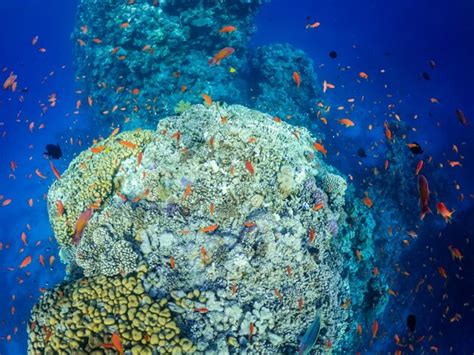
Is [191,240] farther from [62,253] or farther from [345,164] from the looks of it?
[345,164]

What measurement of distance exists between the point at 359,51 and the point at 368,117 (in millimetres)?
37623

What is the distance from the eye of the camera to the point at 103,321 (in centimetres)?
458

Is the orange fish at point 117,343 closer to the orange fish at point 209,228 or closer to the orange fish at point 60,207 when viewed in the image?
the orange fish at point 209,228

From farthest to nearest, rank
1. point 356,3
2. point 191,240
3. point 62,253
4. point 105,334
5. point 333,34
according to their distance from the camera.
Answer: point 356,3 < point 333,34 < point 62,253 < point 191,240 < point 105,334

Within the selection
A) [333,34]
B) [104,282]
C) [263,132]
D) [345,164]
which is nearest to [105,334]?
[104,282]

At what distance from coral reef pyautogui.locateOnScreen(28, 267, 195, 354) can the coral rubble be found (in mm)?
160

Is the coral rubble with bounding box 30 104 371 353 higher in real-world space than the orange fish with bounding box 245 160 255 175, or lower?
lower

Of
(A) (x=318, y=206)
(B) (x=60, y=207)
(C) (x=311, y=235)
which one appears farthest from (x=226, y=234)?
(B) (x=60, y=207)

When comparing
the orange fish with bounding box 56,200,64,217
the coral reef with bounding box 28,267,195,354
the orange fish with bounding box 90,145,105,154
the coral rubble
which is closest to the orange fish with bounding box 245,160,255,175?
the coral rubble

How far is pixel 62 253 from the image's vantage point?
7031mm

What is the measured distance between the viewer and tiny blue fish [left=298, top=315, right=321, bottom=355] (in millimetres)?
5395

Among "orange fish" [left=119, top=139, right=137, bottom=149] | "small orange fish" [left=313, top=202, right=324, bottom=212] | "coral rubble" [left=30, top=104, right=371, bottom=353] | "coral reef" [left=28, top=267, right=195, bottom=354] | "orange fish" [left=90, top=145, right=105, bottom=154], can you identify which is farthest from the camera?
"orange fish" [left=90, top=145, right=105, bottom=154]

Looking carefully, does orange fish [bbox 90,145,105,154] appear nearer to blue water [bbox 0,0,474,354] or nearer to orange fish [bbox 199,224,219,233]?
orange fish [bbox 199,224,219,233]

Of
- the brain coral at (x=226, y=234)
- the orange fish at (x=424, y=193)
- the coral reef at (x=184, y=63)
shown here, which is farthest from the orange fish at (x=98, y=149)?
the coral reef at (x=184, y=63)
